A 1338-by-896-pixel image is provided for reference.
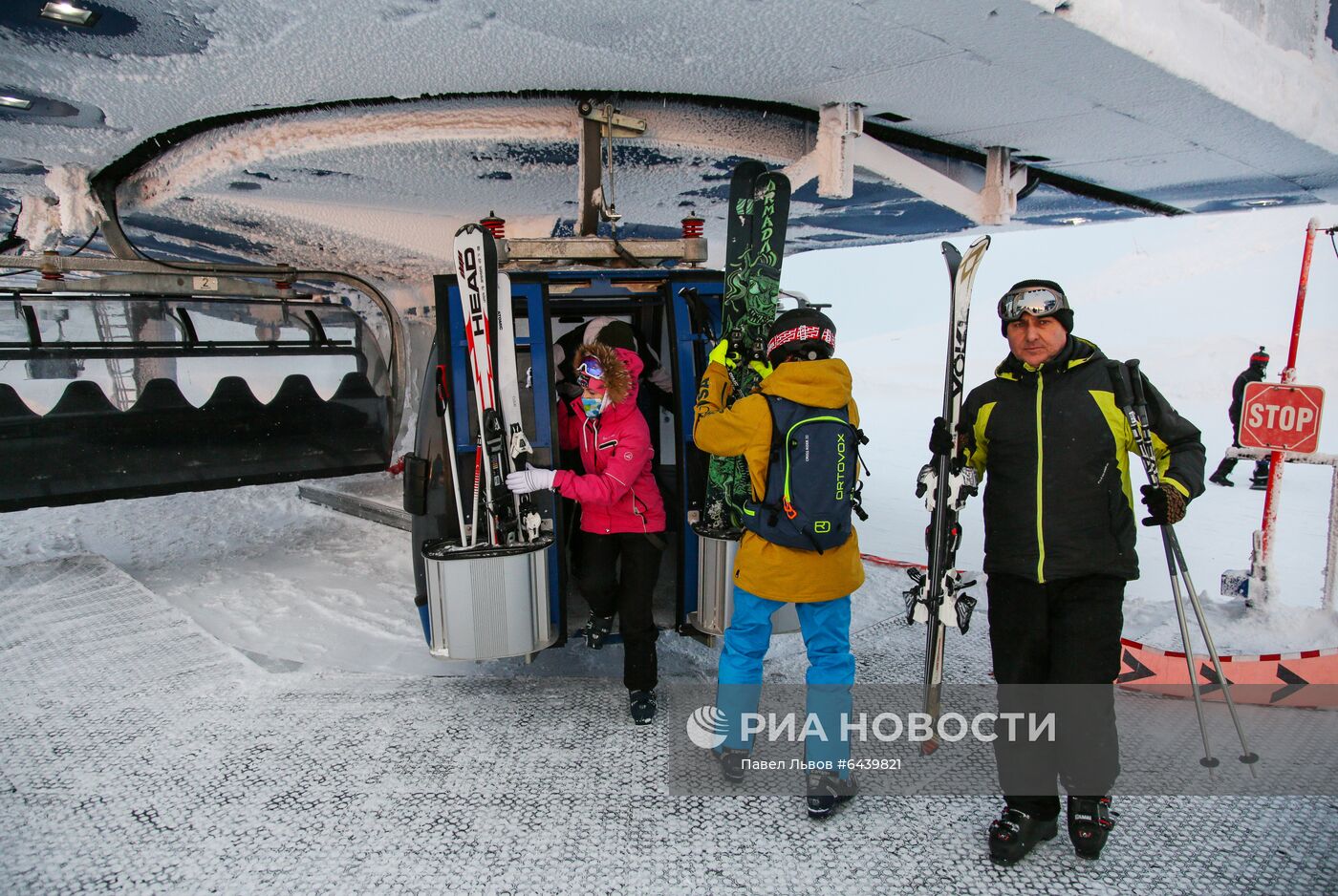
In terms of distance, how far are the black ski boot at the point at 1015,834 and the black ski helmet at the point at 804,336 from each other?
59.1 inches

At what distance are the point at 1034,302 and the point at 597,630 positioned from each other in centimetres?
224

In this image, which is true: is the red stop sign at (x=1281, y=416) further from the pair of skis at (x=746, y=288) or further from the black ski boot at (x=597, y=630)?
the black ski boot at (x=597, y=630)

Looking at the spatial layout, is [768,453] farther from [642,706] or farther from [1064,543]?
[642,706]

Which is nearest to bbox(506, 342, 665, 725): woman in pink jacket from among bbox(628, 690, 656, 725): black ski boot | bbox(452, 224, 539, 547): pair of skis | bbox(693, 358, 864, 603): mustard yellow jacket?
bbox(628, 690, 656, 725): black ski boot

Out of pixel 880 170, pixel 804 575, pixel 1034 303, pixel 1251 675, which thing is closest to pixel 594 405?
pixel 804 575

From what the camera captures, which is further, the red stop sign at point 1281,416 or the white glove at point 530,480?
the red stop sign at point 1281,416

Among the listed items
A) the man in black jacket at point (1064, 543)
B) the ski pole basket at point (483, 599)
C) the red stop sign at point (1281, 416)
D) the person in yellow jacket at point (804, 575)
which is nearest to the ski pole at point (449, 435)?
the ski pole basket at point (483, 599)

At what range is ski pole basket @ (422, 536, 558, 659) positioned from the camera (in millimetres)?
2996

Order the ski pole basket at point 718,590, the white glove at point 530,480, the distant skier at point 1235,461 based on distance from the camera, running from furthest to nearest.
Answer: the distant skier at point 1235,461
the ski pole basket at point 718,590
the white glove at point 530,480

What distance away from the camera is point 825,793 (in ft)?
7.79

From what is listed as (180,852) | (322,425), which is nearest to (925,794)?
(180,852)

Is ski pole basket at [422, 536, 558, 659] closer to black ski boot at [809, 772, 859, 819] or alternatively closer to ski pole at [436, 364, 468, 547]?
ski pole at [436, 364, 468, 547]

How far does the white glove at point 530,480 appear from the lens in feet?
9.72

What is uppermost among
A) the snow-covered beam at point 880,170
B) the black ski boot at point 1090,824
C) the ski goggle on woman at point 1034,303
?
the snow-covered beam at point 880,170
